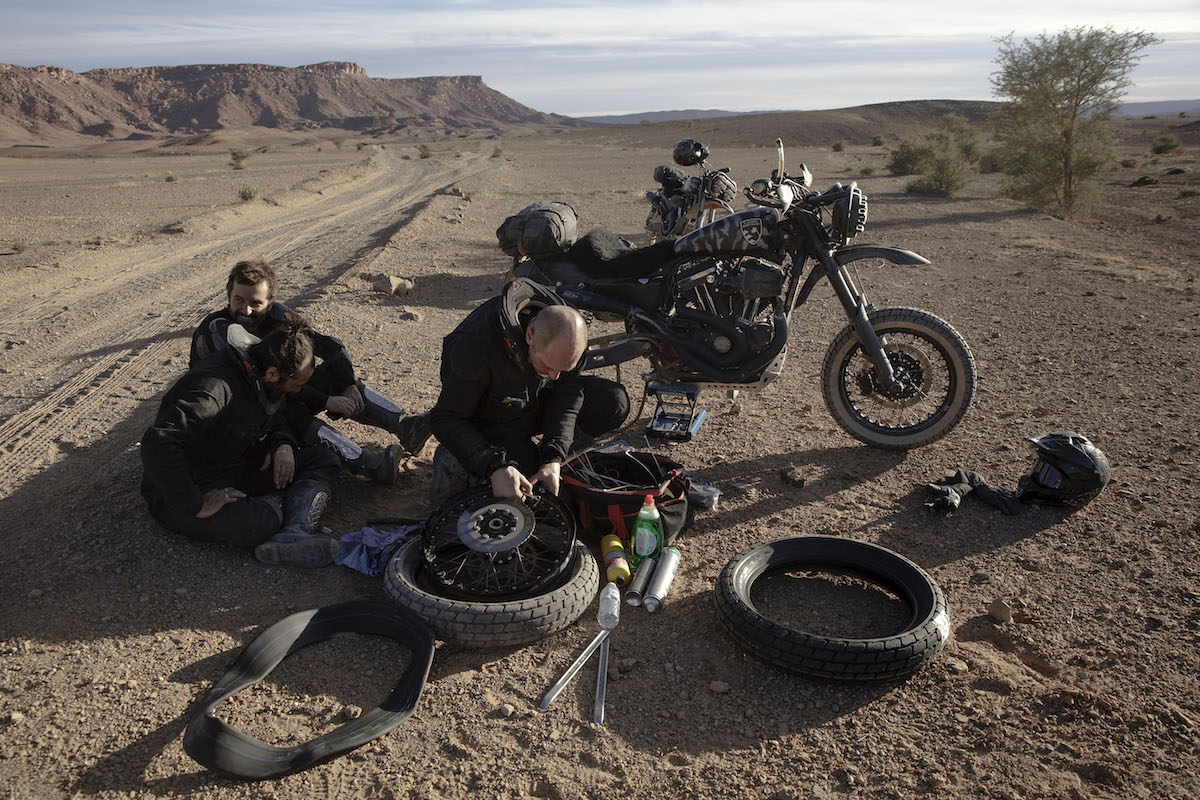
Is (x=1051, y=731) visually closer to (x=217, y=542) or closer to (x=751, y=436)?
(x=751, y=436)

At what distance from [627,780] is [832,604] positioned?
4.55 feet

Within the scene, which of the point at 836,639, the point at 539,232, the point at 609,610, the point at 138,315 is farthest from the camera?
the point at 138,315

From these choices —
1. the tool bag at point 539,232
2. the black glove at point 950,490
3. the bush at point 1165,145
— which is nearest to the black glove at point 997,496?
the black glove at point 950,490

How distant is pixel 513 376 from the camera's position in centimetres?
366

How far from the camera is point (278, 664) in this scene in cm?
295

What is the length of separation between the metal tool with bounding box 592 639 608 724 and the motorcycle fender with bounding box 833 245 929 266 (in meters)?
2.85

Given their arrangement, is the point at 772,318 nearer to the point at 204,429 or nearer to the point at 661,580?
the point at 661,580

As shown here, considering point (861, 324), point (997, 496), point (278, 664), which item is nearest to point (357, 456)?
point (278, 664)

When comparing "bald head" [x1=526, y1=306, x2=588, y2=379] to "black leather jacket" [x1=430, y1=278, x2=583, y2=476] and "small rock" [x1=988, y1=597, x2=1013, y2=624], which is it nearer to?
"black leather jacket" [x1=430, y1=278, x2=583, y2=476]

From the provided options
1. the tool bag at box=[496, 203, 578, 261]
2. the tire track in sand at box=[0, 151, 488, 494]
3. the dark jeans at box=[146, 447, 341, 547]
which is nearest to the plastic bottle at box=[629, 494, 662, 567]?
the dark jeans at box=[146, 447, 341, 547]

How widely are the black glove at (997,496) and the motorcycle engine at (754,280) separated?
1.60 m

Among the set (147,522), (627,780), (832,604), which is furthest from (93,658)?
(832,604)

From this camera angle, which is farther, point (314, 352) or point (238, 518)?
point (314, 352)

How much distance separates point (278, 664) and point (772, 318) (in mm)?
3344
